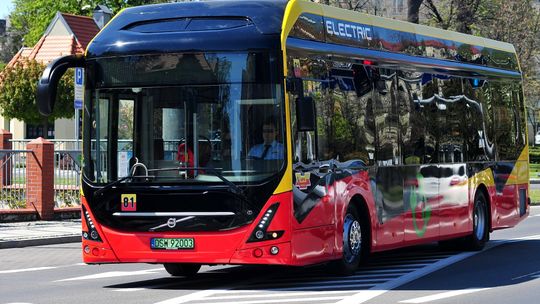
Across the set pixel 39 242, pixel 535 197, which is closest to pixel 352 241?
pixel 39 242

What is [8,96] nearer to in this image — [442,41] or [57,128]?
[57,128]

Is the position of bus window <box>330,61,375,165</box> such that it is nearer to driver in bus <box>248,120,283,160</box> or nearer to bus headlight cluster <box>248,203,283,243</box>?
driver in bus <box>248,120,283,160</box>

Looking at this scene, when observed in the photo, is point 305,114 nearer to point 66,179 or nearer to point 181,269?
point 181,269

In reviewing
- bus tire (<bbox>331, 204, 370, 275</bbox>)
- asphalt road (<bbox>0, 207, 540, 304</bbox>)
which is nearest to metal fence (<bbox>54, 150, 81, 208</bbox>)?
Result: asphalt road (<bbox>0, 207, 540, 304</bbox>)

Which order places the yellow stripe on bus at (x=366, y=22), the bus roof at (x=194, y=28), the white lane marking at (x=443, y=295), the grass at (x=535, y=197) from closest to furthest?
the white lane marking at (x=443, y=295) → the bus roof at (x=194, y=28) → the yellow stripe on bus at (x=366, y=22) → the grass at (x=535, y=197)

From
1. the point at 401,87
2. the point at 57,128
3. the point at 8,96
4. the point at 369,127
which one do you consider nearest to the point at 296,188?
the point at 369,127

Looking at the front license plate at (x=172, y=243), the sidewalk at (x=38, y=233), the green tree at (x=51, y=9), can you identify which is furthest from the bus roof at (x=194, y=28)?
the green tree at (x=51, y=9)

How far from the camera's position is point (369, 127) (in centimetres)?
1513

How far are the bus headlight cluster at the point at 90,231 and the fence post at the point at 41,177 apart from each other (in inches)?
531

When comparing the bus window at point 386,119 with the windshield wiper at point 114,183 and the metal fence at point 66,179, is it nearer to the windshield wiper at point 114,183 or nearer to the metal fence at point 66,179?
the windshield wiper at point 114,183

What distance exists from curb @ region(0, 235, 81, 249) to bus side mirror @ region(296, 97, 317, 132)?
9.80m

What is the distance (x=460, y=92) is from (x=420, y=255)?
2.60m

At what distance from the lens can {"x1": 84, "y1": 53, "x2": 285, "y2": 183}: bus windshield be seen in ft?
Answer: 41.9

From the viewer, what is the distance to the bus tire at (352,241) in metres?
14.3
